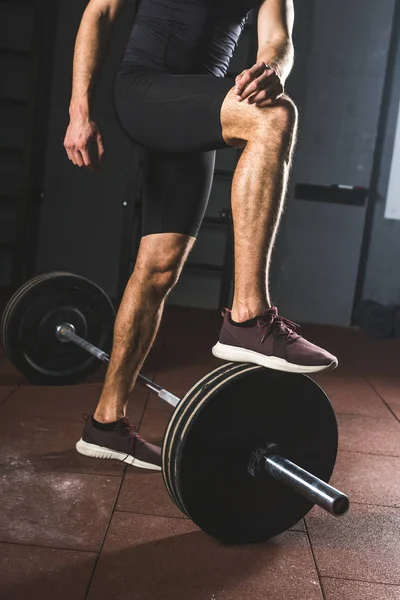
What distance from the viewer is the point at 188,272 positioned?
533 centimetres

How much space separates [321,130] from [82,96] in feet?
12.6

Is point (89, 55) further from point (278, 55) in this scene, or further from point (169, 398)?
point (169, 398)

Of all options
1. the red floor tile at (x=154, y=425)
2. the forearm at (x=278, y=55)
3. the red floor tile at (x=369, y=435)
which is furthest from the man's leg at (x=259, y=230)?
the red floor tile at (x=369, y=435)

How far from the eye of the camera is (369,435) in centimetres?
236

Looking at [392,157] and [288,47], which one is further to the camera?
[392,157]

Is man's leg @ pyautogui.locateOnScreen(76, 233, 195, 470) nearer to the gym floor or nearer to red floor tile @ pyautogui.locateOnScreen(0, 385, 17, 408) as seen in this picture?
the gym floor

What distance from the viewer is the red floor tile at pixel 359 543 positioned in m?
1.34

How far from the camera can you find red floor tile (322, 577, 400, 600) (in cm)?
124

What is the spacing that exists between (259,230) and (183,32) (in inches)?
23.8

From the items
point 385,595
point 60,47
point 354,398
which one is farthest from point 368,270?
point 385,595

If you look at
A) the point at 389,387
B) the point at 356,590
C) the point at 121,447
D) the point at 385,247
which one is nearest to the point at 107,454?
the point at 121,447

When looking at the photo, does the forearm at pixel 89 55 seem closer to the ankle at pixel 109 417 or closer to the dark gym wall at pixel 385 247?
the ankle at pixel 109 417

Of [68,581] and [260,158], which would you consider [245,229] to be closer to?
[260,158]

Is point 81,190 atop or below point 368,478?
atop
